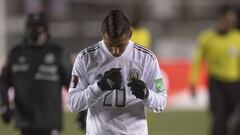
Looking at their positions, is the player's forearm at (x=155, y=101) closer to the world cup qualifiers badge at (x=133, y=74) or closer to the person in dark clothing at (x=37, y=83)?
the world cup qualifiers badge at (x=133, y=74)

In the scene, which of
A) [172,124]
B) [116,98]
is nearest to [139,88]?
[116,98]

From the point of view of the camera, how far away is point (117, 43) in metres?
5.49

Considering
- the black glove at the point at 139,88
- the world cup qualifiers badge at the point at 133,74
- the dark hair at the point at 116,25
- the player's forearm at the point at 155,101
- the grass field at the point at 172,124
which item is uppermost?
the dark hair at the point at 116,25

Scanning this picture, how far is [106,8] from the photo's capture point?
22672 millimetres

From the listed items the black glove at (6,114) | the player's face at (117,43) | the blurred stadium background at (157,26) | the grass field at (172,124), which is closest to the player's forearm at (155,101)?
the player's face at (117,43)

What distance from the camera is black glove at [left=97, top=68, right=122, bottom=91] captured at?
5375 millimetres

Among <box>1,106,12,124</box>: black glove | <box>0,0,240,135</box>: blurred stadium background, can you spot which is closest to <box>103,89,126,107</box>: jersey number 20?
<box>1,106,12,124</box>: black glove

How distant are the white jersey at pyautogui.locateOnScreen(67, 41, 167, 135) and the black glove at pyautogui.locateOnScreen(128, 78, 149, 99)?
0.14 meters

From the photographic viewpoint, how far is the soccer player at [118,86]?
18.1 ft

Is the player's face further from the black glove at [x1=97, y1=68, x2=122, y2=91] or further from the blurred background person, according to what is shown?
the blurred background person

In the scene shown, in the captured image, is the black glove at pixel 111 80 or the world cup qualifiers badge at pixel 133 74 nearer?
the black glove at pixel 111 80

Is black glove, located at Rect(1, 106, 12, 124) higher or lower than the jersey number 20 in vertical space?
lower

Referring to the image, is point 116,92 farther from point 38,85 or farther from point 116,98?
point 38,85

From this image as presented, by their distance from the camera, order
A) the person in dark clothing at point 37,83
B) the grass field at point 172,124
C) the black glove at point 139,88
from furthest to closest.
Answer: the grass field at point 172,124, the person in dark clothing at point 37,83, the black glove at point 139,88
